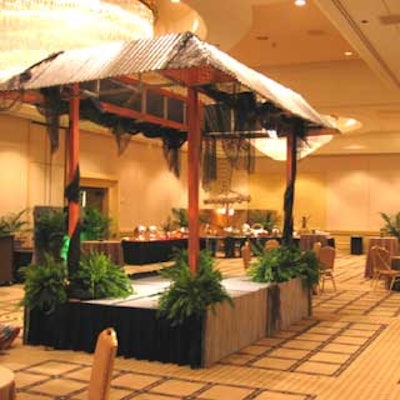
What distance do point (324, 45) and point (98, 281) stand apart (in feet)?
24.8

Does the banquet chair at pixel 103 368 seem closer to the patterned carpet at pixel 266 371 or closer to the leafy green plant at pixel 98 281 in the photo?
the patterned carpet at pixel 266 371

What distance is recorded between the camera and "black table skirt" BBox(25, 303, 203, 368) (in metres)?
5.77

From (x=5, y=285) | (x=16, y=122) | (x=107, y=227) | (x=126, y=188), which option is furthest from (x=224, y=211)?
(x=5, y=285)

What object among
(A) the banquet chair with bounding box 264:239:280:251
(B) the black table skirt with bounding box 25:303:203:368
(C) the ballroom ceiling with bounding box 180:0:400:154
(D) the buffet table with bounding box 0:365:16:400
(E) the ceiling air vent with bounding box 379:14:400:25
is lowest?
(B) the black table skirt with bounding box 25:303:203:368

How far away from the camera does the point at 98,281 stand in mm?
6492

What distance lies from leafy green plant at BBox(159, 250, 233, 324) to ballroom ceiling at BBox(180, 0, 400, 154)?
3.03m

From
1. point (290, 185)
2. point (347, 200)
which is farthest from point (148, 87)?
point (347, 200)

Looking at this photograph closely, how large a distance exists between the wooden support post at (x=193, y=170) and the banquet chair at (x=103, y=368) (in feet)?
10.9

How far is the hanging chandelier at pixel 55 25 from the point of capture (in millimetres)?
5992

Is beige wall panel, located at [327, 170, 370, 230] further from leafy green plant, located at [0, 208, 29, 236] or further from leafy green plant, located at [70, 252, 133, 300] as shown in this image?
leafy green plant, located at [70, 252, 133, 300]

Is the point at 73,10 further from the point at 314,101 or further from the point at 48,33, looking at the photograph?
the point at 314,101

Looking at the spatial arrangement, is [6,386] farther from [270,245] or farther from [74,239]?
[270,245]

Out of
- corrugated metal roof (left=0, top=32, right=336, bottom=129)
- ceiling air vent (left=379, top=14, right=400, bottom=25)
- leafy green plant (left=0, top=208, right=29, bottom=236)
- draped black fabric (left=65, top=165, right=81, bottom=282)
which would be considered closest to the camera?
corrugated metal roof (left=0, top=32, right=336, bottom=129)

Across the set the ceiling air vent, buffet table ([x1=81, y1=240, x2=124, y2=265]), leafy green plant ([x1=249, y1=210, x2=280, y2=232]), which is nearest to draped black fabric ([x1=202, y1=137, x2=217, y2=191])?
the ceiling air vent
